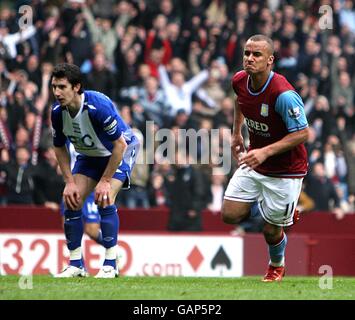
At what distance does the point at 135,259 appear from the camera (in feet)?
57.9

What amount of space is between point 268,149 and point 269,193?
804 millimetres

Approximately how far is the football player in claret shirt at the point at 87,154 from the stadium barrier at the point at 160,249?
18.1ft

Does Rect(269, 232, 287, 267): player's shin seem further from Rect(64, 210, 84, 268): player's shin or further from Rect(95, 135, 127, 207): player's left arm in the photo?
Rect(64, 210, 84, 268): player's shin

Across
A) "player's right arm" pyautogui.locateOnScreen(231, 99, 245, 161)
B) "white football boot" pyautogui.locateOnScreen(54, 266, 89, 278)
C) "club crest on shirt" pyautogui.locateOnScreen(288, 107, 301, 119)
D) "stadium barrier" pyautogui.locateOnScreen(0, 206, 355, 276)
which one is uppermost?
"club crest on shirt" pyautogui.locateOnScreen(288, 107, 301, 119)

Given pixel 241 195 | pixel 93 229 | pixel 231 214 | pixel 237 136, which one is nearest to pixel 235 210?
pixel 231 214

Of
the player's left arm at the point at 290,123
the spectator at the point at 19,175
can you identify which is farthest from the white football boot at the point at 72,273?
the spectator at the point at 19,175

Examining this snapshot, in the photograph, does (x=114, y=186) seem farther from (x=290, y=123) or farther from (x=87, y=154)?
(x=290, y=123)

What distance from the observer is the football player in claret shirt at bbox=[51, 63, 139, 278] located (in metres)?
11.2

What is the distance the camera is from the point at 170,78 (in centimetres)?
2033

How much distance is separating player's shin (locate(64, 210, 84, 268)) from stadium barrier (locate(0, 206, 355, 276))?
5.41m

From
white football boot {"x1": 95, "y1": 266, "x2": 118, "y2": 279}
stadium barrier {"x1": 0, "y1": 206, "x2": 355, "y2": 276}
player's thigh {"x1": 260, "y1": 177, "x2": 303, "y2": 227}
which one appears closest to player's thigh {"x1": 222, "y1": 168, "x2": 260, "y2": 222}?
player's thigh {"x1": 260, "y1": 177, "x2": 303, "y2": 227}

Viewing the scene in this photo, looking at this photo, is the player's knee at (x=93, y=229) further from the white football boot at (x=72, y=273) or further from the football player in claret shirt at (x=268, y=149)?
the football player in claret shirt at (x=268, y=149)

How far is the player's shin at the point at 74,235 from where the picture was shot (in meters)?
11.7
